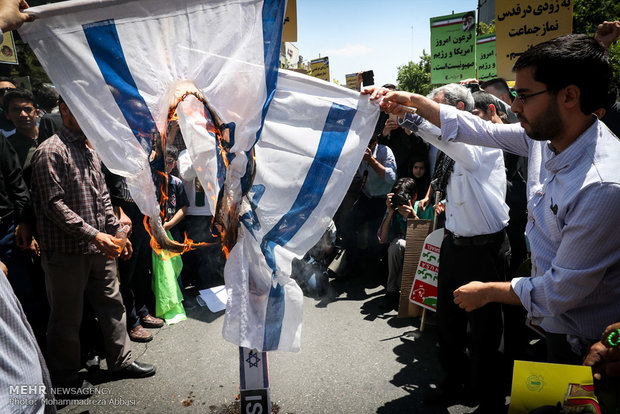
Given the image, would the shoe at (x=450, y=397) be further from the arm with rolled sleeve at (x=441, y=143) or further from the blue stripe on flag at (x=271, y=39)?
the blue stripe on flag at (x=271, y=39)

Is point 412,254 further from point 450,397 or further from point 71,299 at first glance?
point 71,299

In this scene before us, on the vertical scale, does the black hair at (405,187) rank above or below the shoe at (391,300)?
above

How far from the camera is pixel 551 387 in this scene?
3.78 ft

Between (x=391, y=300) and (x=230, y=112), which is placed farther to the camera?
(x=391, y=300)

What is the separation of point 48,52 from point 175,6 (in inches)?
20.6

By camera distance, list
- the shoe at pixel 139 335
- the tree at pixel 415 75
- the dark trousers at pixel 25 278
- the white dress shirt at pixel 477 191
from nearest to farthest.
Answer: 1. the white dress shirt at pixel 477 191
2. the dark trousers at pixel 25 278
3. the shoe at pixel 139 335
4. the tree at pixel 415 75

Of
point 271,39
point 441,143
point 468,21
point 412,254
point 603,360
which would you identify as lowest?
point 412,254

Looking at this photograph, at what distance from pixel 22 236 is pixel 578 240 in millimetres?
3453

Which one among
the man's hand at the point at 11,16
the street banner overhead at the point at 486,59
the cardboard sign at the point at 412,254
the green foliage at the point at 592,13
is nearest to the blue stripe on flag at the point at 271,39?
the man's hand at the point at 11,16

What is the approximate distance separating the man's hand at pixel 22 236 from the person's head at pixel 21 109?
134 cm

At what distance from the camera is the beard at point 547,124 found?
139cm

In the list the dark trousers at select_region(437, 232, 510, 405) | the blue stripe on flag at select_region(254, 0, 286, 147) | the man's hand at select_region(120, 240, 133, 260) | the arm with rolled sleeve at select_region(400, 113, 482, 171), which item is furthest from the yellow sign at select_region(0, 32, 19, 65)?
the dark trousers at select_region(437, 232, 510, 405)

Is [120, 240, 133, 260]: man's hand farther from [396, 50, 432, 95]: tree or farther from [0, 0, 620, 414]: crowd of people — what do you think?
[396, 50, 432, 95]: tree

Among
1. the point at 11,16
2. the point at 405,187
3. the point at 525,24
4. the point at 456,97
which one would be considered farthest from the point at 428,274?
the point at 525,24
